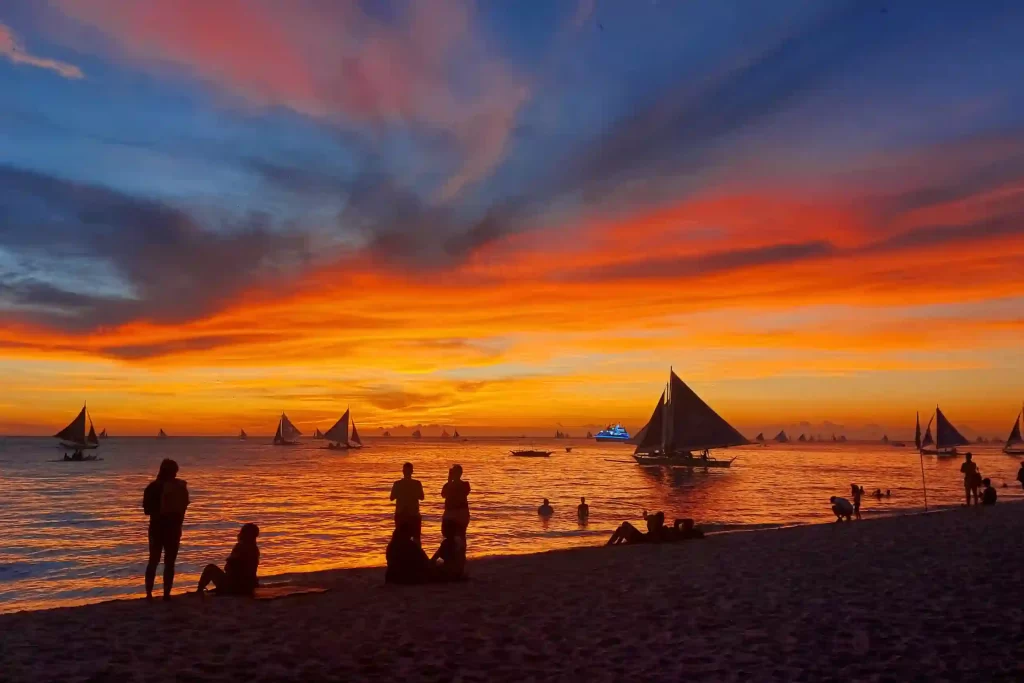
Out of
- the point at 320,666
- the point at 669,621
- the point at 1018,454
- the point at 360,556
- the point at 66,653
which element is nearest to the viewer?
the point at 320,666

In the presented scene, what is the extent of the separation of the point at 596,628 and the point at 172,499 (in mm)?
7450

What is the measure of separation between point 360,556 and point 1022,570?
19.9m

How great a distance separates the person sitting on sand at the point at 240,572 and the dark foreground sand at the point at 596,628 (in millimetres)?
502

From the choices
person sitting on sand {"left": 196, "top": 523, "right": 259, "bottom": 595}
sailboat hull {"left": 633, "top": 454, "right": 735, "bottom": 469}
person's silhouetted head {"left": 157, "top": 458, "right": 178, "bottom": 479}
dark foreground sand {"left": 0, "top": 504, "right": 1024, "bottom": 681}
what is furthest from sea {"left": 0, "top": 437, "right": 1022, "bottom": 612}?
sailboat hull {"left": 633, "top": 454, "right": 735, "bottom": 469}

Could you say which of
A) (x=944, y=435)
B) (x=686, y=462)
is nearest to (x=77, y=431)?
(x=686, y=462)

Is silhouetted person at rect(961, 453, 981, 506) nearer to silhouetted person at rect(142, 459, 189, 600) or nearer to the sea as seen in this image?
the sea

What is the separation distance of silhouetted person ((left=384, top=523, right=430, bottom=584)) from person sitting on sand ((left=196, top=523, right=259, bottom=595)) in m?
2.61

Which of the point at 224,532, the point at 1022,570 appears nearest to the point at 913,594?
the point at 1022,570

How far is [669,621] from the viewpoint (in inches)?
383

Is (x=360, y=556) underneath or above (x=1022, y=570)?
underneath

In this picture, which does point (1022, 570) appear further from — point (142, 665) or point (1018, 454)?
point (1018, 454)

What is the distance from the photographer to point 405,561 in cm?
1406

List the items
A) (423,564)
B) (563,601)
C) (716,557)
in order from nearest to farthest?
(563,601) → (423,564) → (716,557)

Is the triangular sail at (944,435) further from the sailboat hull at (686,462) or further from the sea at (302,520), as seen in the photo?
the sea at (302,520)
